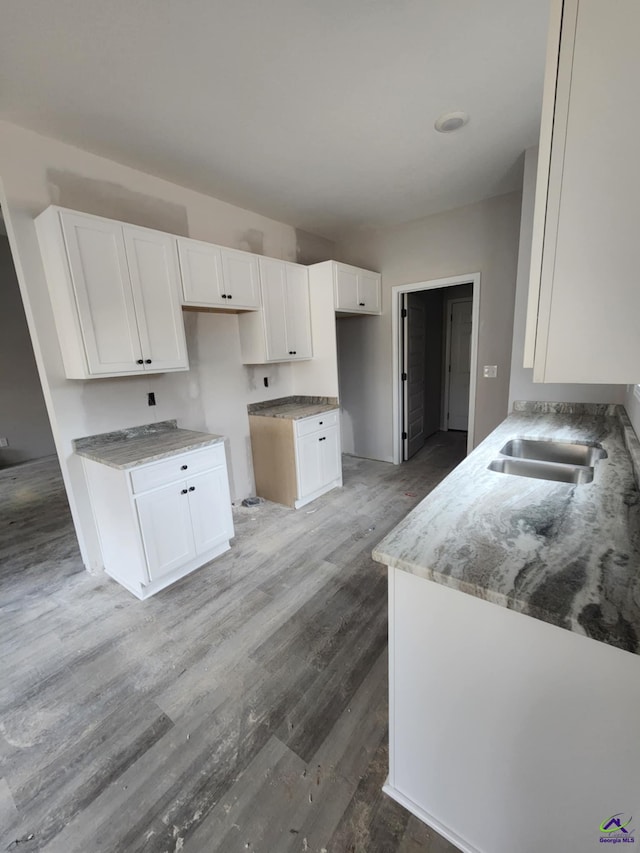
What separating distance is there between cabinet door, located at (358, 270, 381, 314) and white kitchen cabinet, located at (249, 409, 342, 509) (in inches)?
48.1

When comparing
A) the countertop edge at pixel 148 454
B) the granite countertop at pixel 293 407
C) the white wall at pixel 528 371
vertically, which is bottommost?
the countertop edge at pixel 148 454

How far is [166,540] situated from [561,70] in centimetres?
258

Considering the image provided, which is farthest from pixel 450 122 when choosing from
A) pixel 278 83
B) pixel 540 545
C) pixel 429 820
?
pixel 429 820

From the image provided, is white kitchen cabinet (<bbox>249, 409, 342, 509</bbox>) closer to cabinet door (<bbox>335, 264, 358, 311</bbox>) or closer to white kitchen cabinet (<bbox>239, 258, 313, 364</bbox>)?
white kitchen cabinet (<bbox>239, 258, 313, 364</bbox>)

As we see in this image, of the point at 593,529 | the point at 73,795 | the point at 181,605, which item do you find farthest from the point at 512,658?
the point at 181,605

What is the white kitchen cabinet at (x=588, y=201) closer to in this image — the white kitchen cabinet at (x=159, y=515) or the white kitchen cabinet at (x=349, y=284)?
the white kitchen cabinet at (x=159, y=515)

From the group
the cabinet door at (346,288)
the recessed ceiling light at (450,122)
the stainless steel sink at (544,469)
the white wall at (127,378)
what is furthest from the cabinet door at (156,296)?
the stainless steel sink at (544,469)

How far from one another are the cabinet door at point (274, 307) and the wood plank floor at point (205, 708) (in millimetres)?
1722

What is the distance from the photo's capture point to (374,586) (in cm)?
222

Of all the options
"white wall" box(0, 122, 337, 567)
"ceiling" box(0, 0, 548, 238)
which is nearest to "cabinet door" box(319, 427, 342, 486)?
"white wall" box(0, 122, 337, 567)

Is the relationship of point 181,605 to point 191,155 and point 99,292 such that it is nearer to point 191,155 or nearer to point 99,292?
Answer: point 99,292

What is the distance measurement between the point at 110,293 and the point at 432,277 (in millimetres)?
2999

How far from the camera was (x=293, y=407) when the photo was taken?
362 cm

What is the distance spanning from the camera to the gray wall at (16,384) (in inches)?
188
